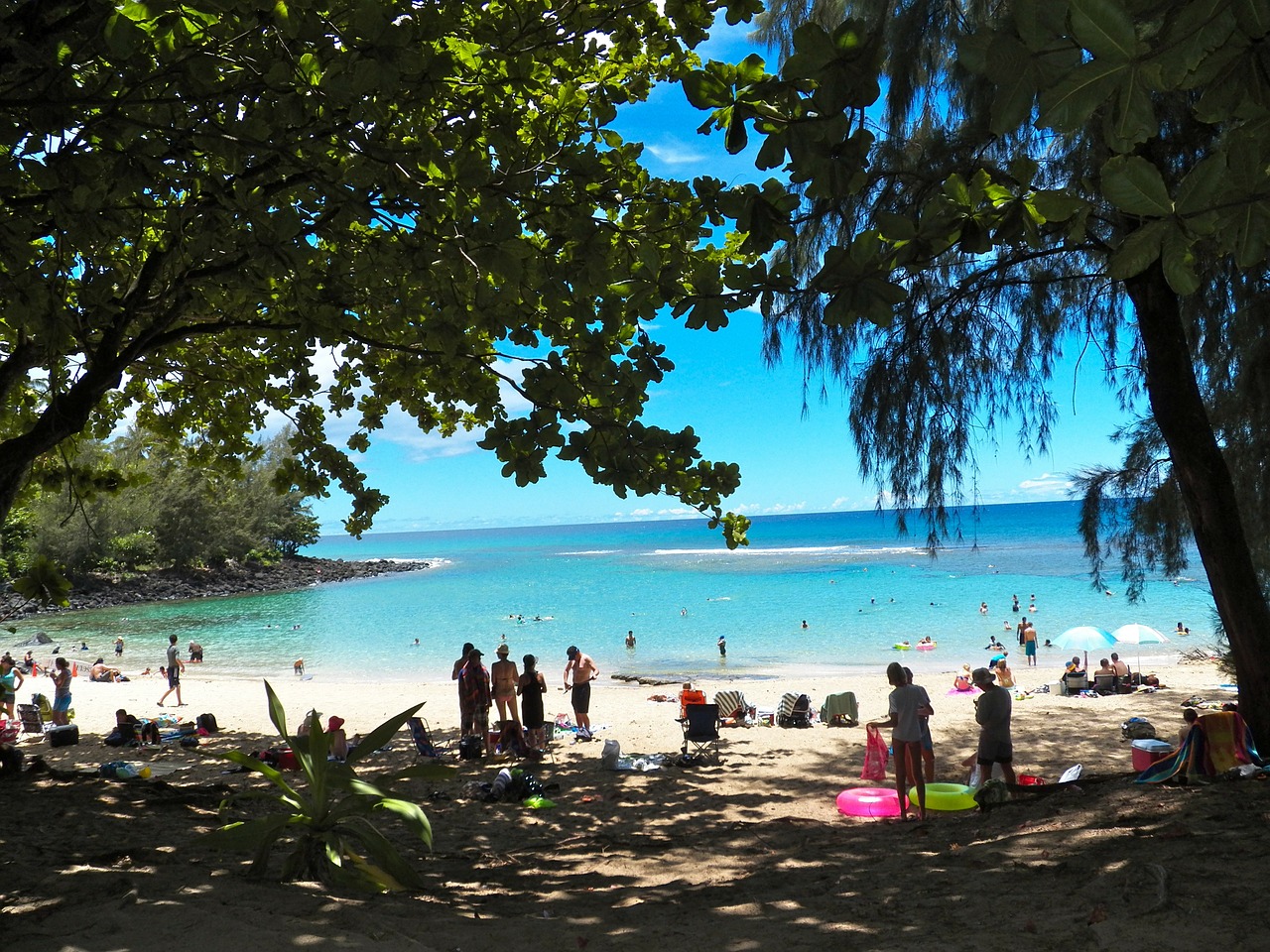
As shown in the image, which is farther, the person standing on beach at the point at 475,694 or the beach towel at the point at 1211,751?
the person standing on beach at the point at 475,694

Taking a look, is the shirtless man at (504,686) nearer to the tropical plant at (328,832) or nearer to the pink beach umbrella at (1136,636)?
the tropical plant at (328,832)

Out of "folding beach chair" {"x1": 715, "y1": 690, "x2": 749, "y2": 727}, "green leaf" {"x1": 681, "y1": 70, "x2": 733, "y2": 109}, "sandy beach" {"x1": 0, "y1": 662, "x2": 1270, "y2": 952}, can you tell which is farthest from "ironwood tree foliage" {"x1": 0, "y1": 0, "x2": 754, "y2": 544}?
"folding beach chair" {"x1": 715, "y1": 690, "x2": 749, "y2": 727}

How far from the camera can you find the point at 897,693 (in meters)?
6.73

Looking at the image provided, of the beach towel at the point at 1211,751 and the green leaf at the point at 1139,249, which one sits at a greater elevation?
the green leaf at the point at 1139,249

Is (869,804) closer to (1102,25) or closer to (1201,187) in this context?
(1201,187)

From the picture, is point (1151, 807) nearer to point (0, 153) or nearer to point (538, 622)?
point (0, 153)

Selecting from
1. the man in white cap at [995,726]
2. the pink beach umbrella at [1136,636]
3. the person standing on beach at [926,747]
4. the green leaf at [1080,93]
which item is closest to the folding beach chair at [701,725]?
the person standing on beach at [926,747]

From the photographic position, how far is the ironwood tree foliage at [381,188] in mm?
2982

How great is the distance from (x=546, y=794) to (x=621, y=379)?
566cm

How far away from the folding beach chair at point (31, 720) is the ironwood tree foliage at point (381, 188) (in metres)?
9.66

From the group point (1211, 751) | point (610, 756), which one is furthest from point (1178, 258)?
point (610, 756)

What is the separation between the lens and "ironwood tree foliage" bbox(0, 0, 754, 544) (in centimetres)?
298

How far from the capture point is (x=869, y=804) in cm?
666

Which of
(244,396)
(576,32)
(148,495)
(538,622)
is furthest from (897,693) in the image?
(148,495)
